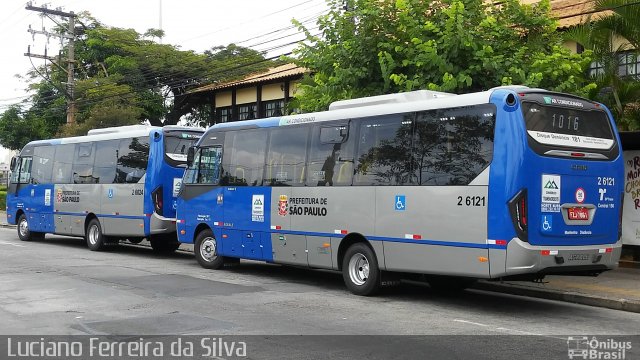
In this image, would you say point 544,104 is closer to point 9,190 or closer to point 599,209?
point 599,209

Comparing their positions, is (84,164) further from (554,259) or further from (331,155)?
(554,259)

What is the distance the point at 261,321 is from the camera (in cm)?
920

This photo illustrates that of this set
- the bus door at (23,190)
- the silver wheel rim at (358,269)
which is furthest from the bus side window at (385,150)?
the bus door at (23,190)

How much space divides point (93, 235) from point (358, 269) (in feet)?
35.1

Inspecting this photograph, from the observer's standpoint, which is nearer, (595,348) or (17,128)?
(595,348)

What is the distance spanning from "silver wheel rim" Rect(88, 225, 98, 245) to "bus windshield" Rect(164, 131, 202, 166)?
358cm

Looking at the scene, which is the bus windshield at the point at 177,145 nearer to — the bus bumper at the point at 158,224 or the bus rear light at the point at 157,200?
the bus rear light at the point at 157,200

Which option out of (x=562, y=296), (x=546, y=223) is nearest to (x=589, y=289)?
(x=562, y=296)

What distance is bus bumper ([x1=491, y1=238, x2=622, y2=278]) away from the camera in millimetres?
9609

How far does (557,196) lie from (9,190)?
20.1 meters

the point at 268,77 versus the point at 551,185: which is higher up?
the point at 268,77

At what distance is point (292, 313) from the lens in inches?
391

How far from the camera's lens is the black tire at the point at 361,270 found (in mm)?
11633

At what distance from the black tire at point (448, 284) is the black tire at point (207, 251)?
493 centimetres
